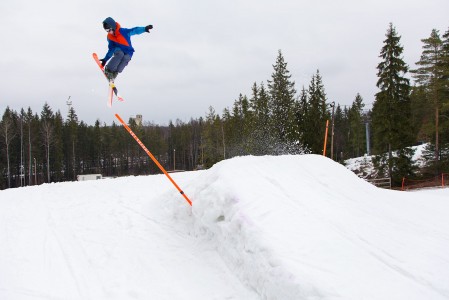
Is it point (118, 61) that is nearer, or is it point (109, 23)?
point (109, 23)

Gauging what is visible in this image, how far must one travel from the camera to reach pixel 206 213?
6480 millimetres

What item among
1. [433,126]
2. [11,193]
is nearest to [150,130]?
[433,126]

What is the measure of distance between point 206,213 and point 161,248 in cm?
112

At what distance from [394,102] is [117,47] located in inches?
1020

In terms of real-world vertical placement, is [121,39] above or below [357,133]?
A: below

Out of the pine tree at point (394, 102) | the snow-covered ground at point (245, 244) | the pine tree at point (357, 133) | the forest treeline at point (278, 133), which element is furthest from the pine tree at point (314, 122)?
the snow-covered ground at point (245, 244)

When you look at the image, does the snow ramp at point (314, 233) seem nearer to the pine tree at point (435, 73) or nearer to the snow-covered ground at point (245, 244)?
the snow-covered ground at point (245, 244)

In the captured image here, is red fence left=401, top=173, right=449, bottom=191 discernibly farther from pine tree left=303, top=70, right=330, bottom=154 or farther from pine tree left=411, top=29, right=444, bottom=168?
pine tree left=303, top=70, right=330, bottom=154

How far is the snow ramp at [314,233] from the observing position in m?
4.07

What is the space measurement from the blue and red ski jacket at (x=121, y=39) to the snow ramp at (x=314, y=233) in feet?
12.3

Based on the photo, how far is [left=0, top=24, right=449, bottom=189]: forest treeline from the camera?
27.9m

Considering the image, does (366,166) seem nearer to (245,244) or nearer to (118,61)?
(118,61)

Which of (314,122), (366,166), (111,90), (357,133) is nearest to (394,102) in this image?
(314,122)

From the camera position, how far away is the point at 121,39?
26.2 feet
